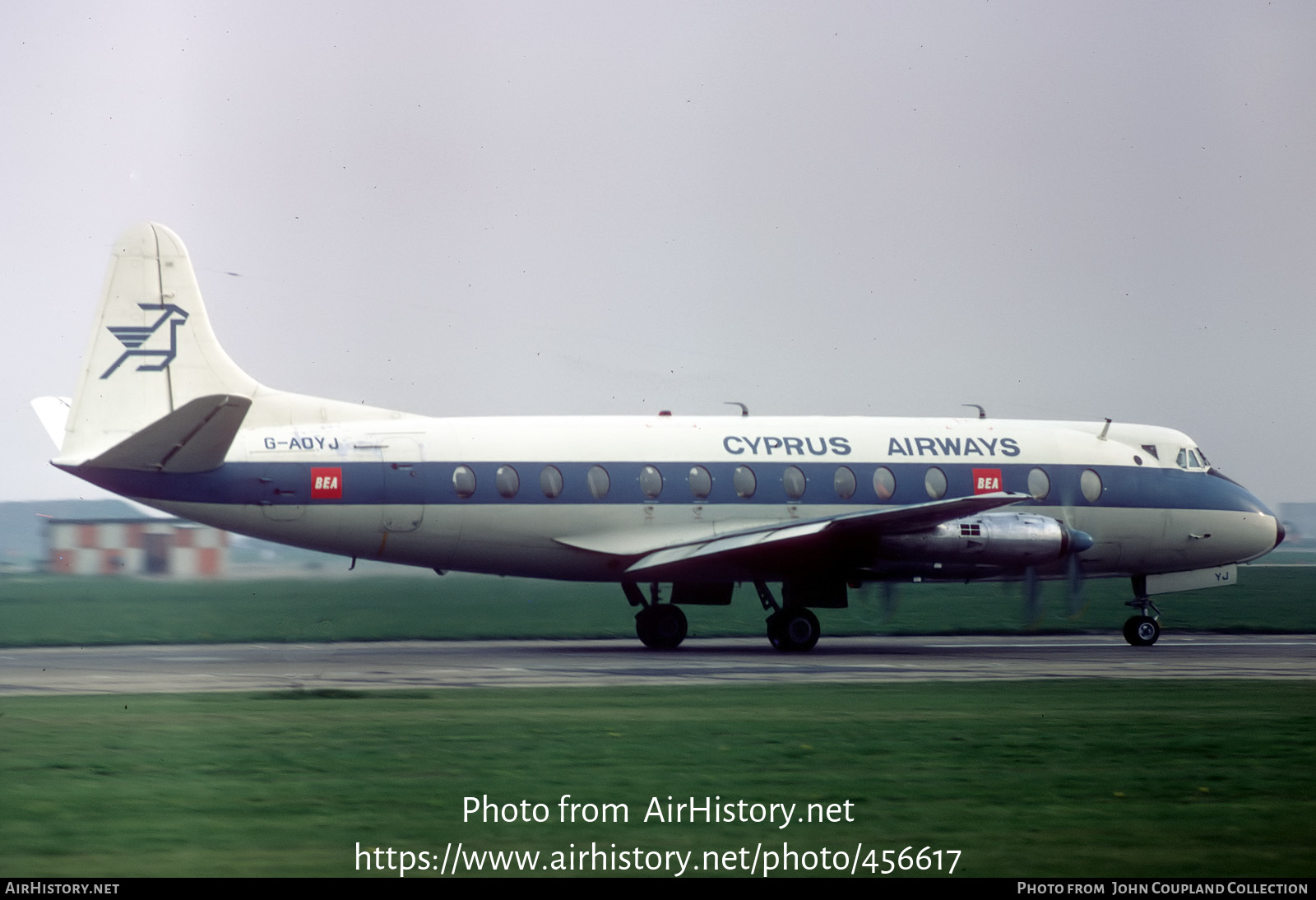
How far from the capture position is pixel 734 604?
42.7 meters

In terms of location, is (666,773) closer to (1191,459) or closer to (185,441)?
(185,441)

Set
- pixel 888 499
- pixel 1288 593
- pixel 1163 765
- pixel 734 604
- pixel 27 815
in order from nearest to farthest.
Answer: pixel 27 815 → pixel 1163 765 → pixel 888 499 → pixel 734 604 → pixel 1288 593

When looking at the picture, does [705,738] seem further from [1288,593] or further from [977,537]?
[1288,593]

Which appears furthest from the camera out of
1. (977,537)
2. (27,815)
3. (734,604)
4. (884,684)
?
(734,604)

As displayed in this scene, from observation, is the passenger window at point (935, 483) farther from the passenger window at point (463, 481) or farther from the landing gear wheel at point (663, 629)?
the passenger window at point (463, 481)

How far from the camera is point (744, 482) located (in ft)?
87.5

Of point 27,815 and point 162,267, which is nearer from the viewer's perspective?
point 27,815

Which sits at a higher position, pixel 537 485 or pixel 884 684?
pixel 537 485

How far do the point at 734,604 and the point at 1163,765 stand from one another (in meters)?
30.0

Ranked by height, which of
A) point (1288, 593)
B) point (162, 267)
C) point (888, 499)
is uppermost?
point (162, 267)

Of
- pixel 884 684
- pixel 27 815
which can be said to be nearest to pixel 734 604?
pixel 884 684

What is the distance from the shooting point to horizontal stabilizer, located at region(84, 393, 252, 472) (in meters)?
22.4

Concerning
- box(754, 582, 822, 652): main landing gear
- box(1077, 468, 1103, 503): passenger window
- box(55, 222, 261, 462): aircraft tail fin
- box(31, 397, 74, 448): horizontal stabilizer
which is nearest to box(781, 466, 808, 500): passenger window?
box(754, 582, 822, 652): main landing gear

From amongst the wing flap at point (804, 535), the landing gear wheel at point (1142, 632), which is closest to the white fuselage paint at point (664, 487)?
the wing flap at point (804, 535)
